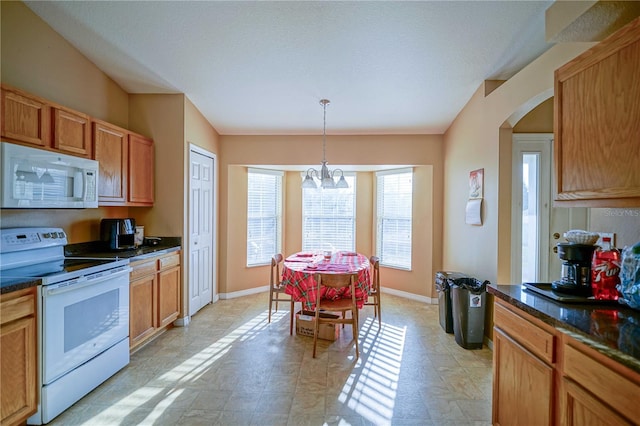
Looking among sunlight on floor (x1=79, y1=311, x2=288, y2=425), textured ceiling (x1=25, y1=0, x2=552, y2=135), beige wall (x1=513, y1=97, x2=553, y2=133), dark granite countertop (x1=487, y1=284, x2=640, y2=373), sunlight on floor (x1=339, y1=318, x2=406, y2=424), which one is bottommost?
sunlight on floor (x1=79, y1=311, x2=288, y2=425)

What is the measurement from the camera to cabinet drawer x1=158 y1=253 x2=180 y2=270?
10.6 feet

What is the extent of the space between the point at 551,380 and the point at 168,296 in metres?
3.39

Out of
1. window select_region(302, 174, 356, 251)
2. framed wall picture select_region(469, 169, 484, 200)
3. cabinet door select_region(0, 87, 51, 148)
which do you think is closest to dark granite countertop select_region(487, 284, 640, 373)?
framed wall picture select_region(469, 169, 484, 200)

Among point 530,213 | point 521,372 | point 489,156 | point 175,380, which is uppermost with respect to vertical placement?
point 489,156

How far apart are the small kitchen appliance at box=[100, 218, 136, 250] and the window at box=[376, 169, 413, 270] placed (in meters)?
3.63

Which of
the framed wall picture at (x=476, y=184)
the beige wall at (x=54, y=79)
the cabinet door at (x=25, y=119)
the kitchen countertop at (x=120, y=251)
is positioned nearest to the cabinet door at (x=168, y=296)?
the kitchen countertop at (x=120, y=251)

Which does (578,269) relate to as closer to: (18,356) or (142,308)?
(18,356)

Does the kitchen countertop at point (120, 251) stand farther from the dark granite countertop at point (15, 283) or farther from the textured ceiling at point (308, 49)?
the textured ceiling at point (308, 49)

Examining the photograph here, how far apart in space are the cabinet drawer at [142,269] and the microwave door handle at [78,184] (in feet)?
2.43

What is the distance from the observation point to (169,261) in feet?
11.1

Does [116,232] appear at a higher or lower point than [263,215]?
lower

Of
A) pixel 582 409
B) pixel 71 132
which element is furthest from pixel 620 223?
pixel 71 132

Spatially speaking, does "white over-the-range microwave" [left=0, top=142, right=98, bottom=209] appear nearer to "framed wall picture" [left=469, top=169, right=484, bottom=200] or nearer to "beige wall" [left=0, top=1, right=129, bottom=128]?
"beige wall" [left=0, top=1, right=129, bottom=128]

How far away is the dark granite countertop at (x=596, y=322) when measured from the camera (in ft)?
3.41
